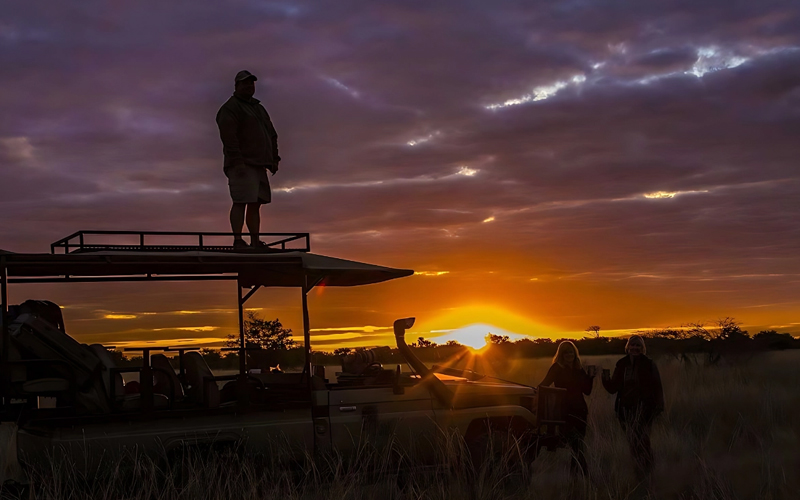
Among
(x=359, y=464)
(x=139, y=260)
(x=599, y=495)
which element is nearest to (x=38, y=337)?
(x=139, y=260)

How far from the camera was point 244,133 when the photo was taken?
11461 millimetres

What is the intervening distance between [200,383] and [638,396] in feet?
17.3

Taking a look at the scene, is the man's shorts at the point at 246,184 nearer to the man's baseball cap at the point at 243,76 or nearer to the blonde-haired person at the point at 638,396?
the man's baseball cap at the point at 243,76

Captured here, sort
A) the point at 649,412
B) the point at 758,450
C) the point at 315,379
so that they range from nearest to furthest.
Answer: the point at 315,379 < the point at 649,412 < the point at 758,450

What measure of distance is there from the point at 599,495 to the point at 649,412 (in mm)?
1685

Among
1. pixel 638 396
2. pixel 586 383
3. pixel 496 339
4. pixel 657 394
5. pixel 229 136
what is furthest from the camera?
pixel 496 339

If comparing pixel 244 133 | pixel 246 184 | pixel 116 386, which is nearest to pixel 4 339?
pixel 116 386

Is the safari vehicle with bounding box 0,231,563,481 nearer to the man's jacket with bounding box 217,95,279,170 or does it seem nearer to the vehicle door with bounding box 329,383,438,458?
the vehicle door with bounding box 329,383,438,458

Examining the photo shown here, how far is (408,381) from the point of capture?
8.70 m

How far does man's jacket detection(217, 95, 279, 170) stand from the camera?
11.2 m

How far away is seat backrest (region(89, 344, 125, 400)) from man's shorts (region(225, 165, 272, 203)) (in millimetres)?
3894

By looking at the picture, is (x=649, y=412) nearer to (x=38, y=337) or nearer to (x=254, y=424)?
(x=254, y=424)

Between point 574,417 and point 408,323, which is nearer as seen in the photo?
point 408,323

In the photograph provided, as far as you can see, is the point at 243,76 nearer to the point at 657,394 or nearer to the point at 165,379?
the point at 165,379
